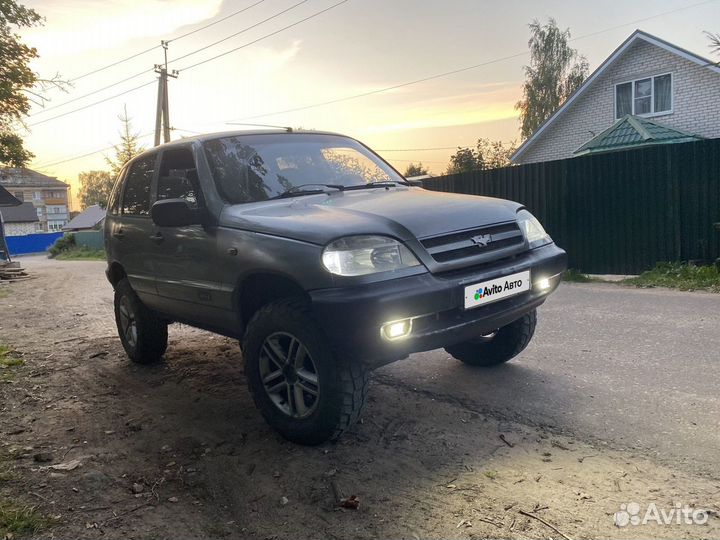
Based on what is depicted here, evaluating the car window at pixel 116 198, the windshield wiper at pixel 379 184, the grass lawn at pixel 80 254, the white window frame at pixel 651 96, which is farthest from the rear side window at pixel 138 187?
the grass lawn at pixel 80 254

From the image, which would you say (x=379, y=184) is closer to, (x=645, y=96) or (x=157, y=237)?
(x=157, y=237)

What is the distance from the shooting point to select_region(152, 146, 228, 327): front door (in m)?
3.87

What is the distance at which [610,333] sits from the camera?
18.6ft

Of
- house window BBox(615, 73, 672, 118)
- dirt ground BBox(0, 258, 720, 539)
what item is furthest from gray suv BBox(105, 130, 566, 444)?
house window BBox(615, 73, 672, 118)

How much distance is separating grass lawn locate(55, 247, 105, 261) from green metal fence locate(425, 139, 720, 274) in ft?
103

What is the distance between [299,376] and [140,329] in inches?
105

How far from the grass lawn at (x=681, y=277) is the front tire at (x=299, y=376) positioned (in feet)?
23.0

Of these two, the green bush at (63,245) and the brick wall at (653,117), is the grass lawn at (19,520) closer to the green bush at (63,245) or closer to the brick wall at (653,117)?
the brick wall at (653,117)

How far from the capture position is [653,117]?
20406 millimetres

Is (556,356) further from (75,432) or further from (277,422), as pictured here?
(75,432)

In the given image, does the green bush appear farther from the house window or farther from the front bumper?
the front bumper

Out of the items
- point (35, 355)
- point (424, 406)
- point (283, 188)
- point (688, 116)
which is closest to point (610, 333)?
point (424, 406)

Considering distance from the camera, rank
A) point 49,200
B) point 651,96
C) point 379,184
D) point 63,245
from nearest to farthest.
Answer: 1. point 379,184
2. point 651,96
3. point 63,245
4. point 49,200

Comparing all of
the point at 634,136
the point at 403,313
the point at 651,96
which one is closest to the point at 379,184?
the point at 403,313
